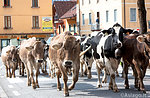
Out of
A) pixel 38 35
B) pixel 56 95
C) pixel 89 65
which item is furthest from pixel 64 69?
pixel 38 35

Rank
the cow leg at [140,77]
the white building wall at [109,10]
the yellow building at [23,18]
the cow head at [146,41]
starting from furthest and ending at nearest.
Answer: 1. the yellow building at [23,18]
2. the white building wall at [109,10]
3. the cow leg at [140,77]
4. the cow head at [146,41]

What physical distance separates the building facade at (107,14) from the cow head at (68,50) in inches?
1323

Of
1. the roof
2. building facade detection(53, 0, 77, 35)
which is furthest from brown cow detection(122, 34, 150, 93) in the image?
the roof

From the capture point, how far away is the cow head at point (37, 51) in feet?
39.0

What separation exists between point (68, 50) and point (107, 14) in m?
38.6

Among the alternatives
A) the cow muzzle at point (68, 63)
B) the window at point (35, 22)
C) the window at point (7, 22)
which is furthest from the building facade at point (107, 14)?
the cow muzzle at point (68, 63)

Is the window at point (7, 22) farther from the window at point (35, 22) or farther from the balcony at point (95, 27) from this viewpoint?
the balcony at point (95, 27)

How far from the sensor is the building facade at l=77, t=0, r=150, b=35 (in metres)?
43.8

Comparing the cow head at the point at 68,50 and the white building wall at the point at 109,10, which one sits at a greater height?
the white building wall at the point at 109,10

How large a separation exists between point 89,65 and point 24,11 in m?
A: 37.9

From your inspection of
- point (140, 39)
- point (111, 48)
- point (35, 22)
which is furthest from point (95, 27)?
point (140, 39)

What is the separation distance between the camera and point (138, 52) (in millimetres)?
10289

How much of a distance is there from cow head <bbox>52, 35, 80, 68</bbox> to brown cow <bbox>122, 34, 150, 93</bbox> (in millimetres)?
1769

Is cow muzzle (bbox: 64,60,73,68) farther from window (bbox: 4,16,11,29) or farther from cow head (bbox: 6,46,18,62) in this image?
window (bbox: 4,16,11,29)
